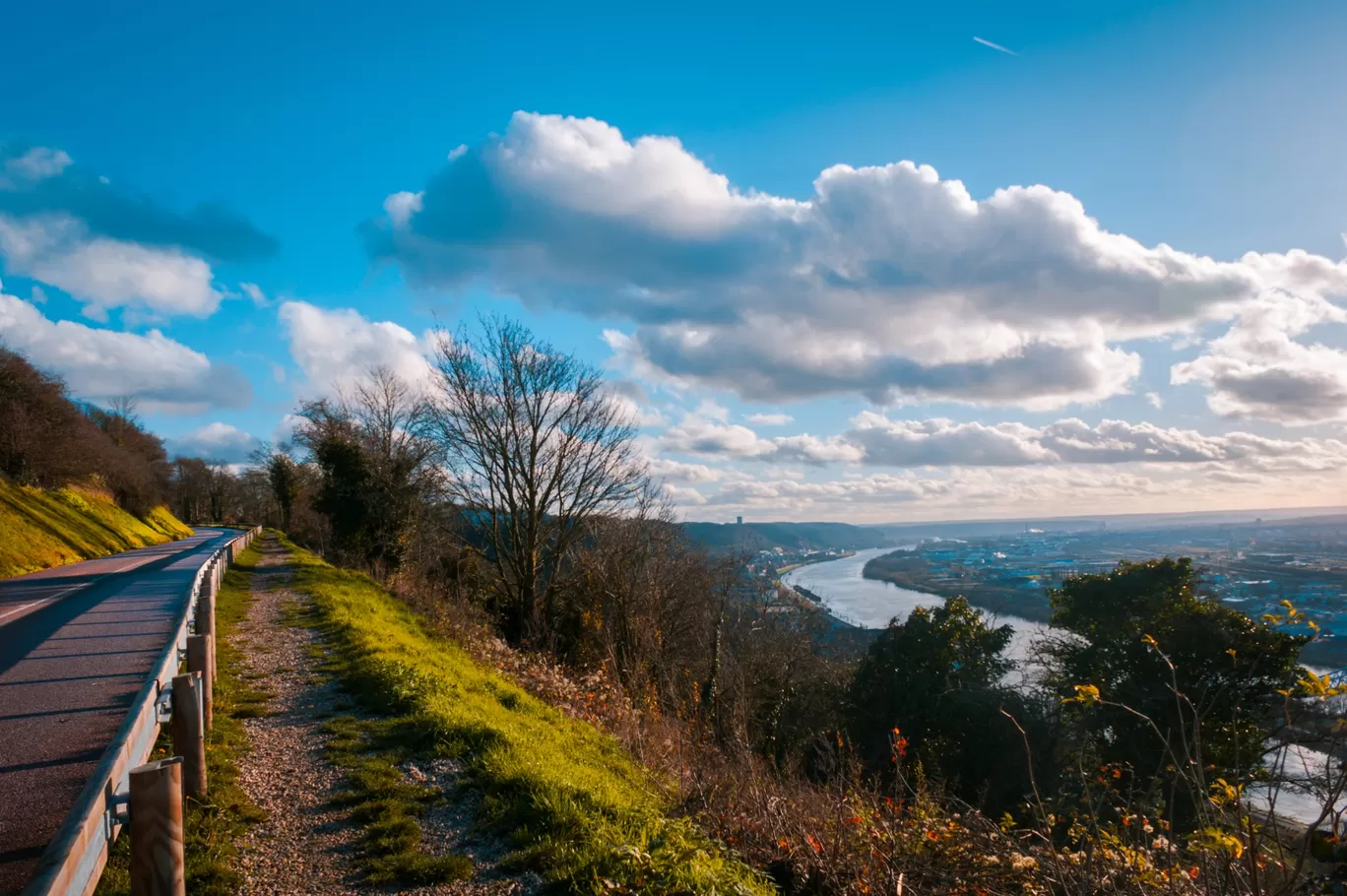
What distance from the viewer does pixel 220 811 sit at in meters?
5.15

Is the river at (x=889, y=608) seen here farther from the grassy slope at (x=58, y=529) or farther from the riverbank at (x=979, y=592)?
the grassy slope at (x=58, y=529)

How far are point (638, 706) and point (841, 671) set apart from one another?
13619 mm

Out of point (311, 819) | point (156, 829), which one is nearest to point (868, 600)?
point (311, 819)

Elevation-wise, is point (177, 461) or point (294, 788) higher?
point (177, 461)

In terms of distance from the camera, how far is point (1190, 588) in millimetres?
17375

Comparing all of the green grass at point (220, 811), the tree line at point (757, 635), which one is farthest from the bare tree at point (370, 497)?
the green grass at point (220, 811)

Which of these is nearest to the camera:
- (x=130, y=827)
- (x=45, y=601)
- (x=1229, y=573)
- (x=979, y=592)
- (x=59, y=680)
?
(x=130, y=827)

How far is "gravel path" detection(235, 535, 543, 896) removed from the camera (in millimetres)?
4414

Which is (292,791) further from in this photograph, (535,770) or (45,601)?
(45,601)

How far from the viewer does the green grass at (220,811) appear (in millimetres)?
4250

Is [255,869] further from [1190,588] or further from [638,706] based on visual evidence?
[1190,588]

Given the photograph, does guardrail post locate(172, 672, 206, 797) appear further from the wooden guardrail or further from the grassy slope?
the grassy slope

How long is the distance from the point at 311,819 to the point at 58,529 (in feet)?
84.6

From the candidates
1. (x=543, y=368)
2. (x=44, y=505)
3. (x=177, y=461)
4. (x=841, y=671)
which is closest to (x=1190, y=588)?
(x=841, y=671)
